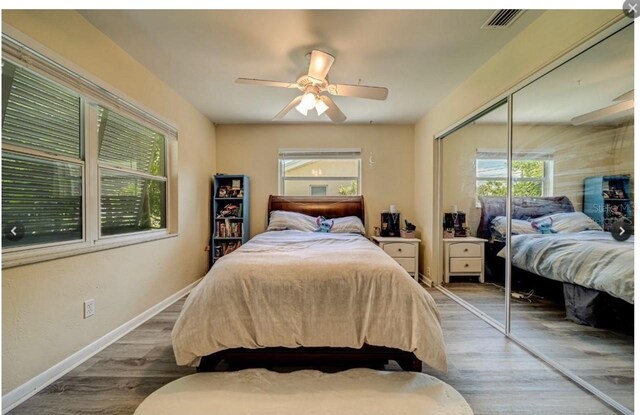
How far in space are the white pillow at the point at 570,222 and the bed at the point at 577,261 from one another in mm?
11

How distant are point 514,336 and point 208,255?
3701 mm

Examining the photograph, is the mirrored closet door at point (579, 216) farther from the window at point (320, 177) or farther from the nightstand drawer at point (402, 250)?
the window at point (320, 177)

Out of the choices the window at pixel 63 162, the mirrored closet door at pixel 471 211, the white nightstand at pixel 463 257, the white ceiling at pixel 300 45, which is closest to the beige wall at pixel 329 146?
the mirrored closet door at pixel 471 211

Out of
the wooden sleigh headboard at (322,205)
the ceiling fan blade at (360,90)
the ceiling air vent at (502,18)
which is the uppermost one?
the ceiling air vent at (502,18)

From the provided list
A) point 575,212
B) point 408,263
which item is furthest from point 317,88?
point 408,263

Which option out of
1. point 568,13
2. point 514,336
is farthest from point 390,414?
point 568,13

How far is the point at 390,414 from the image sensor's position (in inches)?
52.7

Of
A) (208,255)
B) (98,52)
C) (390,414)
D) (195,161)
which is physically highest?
(98,52)

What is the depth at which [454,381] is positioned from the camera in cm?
163

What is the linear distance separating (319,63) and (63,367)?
2.70 metres

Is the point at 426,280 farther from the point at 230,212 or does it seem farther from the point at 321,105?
the point at 230,212

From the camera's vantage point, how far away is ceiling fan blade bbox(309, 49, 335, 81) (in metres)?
1.92

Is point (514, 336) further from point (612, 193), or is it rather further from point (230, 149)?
point (230, 149)

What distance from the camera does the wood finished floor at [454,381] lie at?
1434 millimetres
